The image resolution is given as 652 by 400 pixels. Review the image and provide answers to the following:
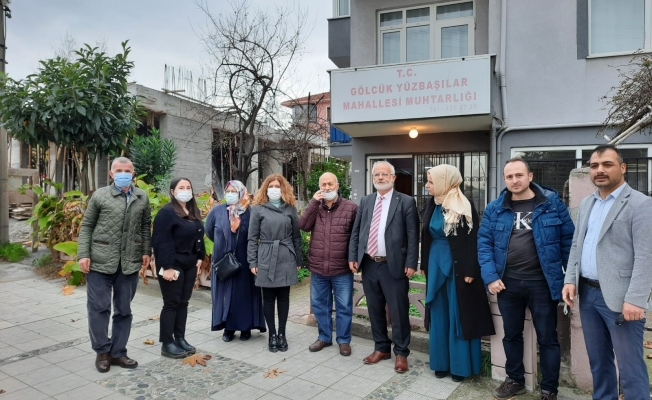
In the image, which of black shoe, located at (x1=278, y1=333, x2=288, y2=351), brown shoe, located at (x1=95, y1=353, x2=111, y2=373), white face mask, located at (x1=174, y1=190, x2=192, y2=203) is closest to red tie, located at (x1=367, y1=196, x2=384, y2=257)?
black shoe, located at (x1=278, y1=333, x2=288, y2=351)

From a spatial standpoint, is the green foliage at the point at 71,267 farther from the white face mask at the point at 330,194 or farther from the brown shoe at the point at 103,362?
the white face mask at the point at 330,194

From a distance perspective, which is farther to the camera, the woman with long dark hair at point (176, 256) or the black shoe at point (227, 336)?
the black shoe at point (227, 336)

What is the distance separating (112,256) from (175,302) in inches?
31.3

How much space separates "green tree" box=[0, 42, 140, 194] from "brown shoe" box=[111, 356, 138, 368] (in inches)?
199

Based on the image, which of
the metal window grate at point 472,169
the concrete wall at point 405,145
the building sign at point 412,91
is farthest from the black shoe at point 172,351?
the metal window grate at point 472,169

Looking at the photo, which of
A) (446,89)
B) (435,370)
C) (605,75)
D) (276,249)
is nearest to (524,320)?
(435,370)

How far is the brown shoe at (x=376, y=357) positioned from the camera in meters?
4.45

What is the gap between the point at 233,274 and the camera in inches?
200

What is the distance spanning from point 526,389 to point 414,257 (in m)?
1.46

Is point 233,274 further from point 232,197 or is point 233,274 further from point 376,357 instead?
point 376,357

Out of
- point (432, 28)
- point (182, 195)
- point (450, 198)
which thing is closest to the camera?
point (450, 198)

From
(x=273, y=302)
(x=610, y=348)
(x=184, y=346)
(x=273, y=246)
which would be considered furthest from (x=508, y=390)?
(x=184, y=346)

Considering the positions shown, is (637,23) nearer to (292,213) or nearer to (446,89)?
(446,89)

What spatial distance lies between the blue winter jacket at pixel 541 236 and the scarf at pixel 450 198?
0.81ft
